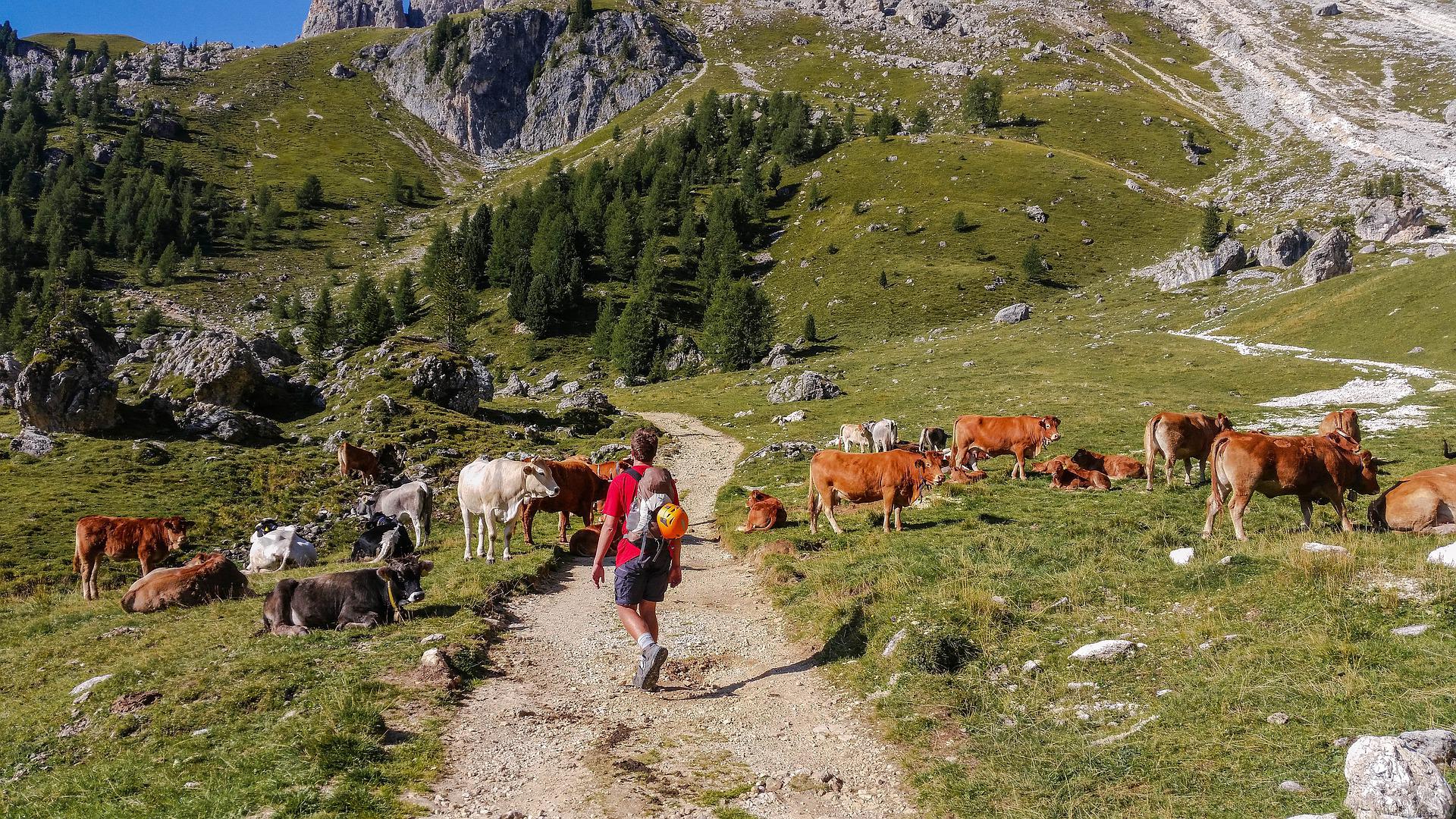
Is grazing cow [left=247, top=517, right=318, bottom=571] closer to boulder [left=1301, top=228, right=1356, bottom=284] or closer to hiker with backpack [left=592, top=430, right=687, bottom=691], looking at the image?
hiker with backpack [left=592, top=430, right=687, bottom=691]

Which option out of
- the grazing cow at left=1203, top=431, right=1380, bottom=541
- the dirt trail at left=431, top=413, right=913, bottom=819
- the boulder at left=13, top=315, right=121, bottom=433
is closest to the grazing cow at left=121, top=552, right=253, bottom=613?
the dirt trail at left=431, top=413, right=913, bottom=819

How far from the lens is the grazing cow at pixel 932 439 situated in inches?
1059

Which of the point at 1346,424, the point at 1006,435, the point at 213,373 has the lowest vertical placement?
the point at 1006,435

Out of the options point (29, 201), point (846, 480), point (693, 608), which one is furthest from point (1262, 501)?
point (29, 201)

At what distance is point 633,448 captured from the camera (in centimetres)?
865

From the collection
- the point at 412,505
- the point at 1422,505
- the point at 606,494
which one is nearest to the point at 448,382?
the point at 412,505

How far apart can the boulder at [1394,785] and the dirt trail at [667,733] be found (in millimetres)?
3112

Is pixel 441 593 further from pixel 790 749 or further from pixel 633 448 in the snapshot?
pixel 790 749

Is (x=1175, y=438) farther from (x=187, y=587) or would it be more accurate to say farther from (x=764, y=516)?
(x=187, y=587)

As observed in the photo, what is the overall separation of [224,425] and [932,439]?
30.8 m

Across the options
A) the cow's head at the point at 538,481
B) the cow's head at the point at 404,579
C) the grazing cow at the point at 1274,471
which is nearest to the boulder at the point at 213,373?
the cow's head at the point at 538,481

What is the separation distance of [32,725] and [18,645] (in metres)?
5.33

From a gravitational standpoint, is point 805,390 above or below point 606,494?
above

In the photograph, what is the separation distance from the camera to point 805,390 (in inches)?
1882
